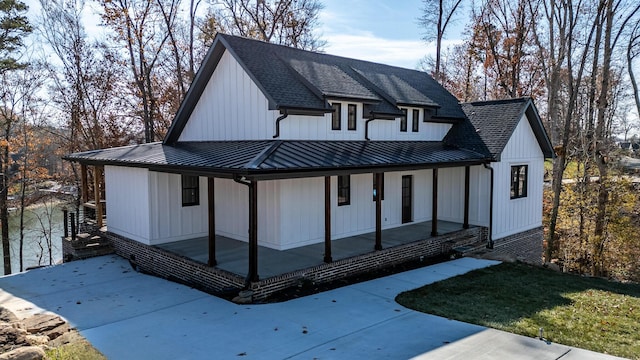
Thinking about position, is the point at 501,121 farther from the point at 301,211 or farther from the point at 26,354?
the point at 26,354

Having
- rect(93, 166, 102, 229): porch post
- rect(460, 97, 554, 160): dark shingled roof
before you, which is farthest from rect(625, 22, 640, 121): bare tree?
rect(93, 166, 102, 229): porch post

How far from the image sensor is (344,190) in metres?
13.3

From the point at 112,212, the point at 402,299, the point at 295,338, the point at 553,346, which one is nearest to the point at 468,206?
the point at 402,299

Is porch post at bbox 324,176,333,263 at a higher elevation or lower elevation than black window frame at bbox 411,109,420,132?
lower

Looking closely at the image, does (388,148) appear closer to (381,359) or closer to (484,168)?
(484,168)

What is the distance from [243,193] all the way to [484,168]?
8146mm

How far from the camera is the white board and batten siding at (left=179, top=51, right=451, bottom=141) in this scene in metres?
12.2

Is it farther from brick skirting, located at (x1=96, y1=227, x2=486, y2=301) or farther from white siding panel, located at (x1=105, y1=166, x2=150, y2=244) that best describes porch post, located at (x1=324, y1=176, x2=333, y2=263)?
white siding panel, located at (x1=105, y1=166, x2=150, y2=244)

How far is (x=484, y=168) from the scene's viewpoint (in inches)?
592

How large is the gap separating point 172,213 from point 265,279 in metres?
5.04

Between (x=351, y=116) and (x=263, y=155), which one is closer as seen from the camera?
(x=263, y=155)

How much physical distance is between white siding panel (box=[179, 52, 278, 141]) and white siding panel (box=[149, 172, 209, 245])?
72.5 inches

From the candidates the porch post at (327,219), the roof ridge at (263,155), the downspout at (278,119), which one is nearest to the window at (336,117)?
the downspout at (278,119)

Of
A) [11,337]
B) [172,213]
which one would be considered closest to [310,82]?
[172,213]
